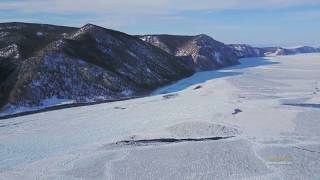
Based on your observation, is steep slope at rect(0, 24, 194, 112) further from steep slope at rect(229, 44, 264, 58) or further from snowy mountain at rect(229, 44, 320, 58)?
steep slope at rect(229, 44, 264, 58)

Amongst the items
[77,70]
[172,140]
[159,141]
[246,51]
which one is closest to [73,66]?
[77,70]

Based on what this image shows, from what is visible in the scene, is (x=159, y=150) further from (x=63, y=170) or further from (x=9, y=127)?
(x=9, y=127)

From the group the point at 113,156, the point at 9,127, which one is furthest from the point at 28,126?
the point at 113,156

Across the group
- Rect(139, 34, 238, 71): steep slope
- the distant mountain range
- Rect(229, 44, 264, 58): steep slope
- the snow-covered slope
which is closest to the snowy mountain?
Rect(229, 44, 264, 58): steep slope

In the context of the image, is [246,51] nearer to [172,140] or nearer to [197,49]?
[197,49]

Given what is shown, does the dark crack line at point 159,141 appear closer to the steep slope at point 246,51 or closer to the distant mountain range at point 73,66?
the distant mountain range at point 73,66

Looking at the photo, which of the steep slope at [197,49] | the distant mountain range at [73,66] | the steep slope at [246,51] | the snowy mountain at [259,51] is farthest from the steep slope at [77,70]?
the steep slope at [246,51]
